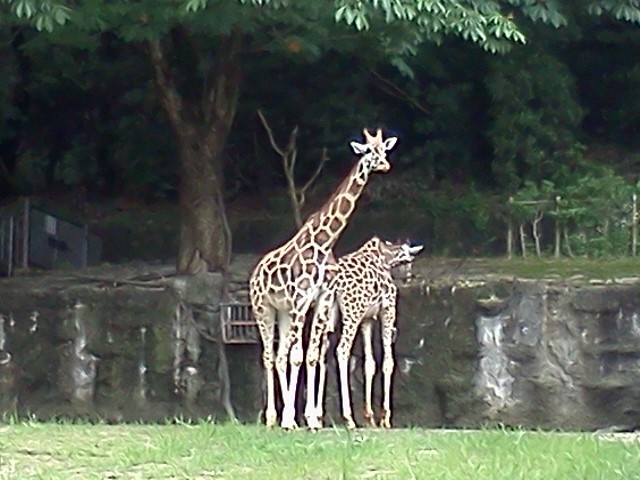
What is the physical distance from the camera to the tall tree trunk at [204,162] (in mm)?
15070

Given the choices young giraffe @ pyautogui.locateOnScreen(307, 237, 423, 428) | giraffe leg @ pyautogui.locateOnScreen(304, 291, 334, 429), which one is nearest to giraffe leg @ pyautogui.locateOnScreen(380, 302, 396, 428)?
young giraffe @ pyautogui.locateOnScreen(307, 237, 423, 428)

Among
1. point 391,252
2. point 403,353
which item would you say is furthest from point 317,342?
point 403,353

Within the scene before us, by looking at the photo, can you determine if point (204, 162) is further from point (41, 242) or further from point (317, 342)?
point (317, 342)

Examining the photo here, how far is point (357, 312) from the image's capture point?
12.1 m

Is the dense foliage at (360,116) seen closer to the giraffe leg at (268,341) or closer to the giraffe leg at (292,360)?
the giraffe leg at (268,341)

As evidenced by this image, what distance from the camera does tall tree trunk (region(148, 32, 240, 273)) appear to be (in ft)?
49.4

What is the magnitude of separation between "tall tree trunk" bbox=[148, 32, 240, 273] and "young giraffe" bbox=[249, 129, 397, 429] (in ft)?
10.5

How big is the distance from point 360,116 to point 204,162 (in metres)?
3.72

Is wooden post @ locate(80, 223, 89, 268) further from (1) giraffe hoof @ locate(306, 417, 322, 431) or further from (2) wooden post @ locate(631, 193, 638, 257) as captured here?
(1) giraffe hoof @ locate(306, 417, 322, 431)

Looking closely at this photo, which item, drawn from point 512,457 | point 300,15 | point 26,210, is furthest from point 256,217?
point 512,457

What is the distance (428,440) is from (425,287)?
437cm

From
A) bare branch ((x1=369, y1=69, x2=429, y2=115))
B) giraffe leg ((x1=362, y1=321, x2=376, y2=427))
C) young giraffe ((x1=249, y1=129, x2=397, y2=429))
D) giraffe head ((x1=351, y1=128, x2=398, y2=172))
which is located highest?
bare branch ((x1=369, y1=69, x2=429, y2=115))

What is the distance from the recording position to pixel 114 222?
18.4m

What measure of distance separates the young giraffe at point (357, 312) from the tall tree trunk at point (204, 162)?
3.02 metres
